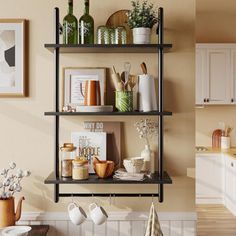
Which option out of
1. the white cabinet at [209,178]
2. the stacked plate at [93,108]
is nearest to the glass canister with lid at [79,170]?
the stacked plate at [93,108]

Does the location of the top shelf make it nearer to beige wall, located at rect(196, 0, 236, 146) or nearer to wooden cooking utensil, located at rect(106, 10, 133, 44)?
wooden cooking utensil, located at rect(106, 10, 133, 44)

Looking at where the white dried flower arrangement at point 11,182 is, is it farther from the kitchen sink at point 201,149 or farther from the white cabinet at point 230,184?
the kitchen sink at point 201,149

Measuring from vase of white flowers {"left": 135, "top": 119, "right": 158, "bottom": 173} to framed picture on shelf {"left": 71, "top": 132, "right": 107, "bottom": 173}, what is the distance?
0.71ft

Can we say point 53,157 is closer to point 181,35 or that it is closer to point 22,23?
point 22,23

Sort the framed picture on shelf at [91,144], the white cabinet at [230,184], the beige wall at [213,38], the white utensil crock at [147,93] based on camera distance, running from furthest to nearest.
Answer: the beige wall at [213,38] < the white cabinet at [230,184] < the framed picture on shelf at [91,144] < the white utensil crock at [147,93]

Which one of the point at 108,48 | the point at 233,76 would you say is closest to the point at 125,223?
the point at 108,48

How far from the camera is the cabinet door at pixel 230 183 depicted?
520 centimetres

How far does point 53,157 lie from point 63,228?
1.41 feet

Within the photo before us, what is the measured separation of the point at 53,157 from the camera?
8.80ft

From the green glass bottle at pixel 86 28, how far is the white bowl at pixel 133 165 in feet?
2.27

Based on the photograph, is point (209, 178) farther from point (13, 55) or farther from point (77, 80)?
point (13, 55)

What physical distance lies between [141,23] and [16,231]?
4.32 feet

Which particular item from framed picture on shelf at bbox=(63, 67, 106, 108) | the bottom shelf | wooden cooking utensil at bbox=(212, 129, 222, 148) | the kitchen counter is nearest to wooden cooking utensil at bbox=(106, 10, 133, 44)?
framed picture on shelf at bbox=(63, 67, 106, 108)

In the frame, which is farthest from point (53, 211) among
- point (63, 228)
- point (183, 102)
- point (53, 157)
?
point (183, 102)
